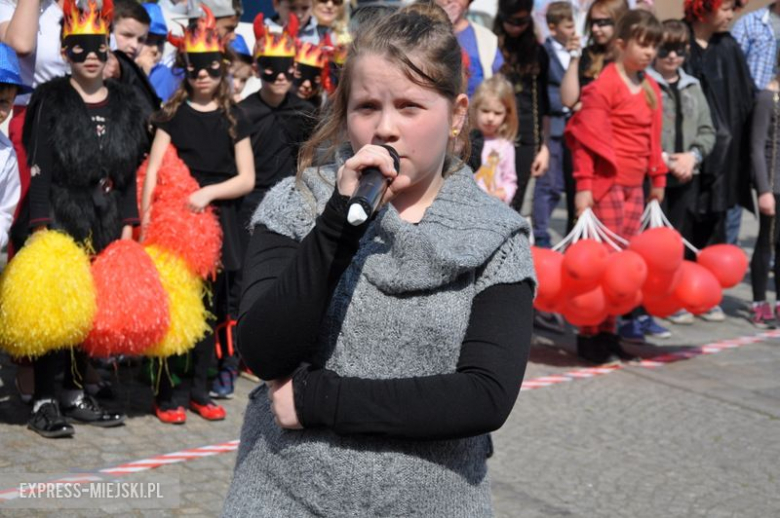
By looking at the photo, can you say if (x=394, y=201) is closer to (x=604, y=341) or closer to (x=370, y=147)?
(x=370, y=147)

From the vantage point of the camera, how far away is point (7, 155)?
195 inches

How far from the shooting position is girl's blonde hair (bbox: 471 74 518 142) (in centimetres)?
722

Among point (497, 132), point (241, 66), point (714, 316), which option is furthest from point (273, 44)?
point (714, 316)

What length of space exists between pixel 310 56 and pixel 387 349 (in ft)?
15.7

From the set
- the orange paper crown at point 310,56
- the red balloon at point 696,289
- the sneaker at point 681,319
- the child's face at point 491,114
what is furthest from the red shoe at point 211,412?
the sneaker at point 681,319

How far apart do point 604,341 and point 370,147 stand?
5.63 metres

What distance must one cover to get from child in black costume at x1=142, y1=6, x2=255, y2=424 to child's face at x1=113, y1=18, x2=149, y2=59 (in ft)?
2.85

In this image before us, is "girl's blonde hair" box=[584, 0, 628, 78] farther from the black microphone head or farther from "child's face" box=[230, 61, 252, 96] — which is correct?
the black microphone head

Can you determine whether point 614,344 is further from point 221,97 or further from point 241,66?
point 241,66

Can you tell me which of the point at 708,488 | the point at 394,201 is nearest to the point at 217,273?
the point at 708,488

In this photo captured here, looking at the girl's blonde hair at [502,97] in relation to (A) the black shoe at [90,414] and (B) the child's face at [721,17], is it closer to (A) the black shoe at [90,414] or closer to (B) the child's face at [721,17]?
(B) the child's face at [721,17]

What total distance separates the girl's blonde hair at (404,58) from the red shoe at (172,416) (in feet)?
11.9

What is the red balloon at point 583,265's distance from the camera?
259 inches

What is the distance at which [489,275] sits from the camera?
Result: 2.12 metres
